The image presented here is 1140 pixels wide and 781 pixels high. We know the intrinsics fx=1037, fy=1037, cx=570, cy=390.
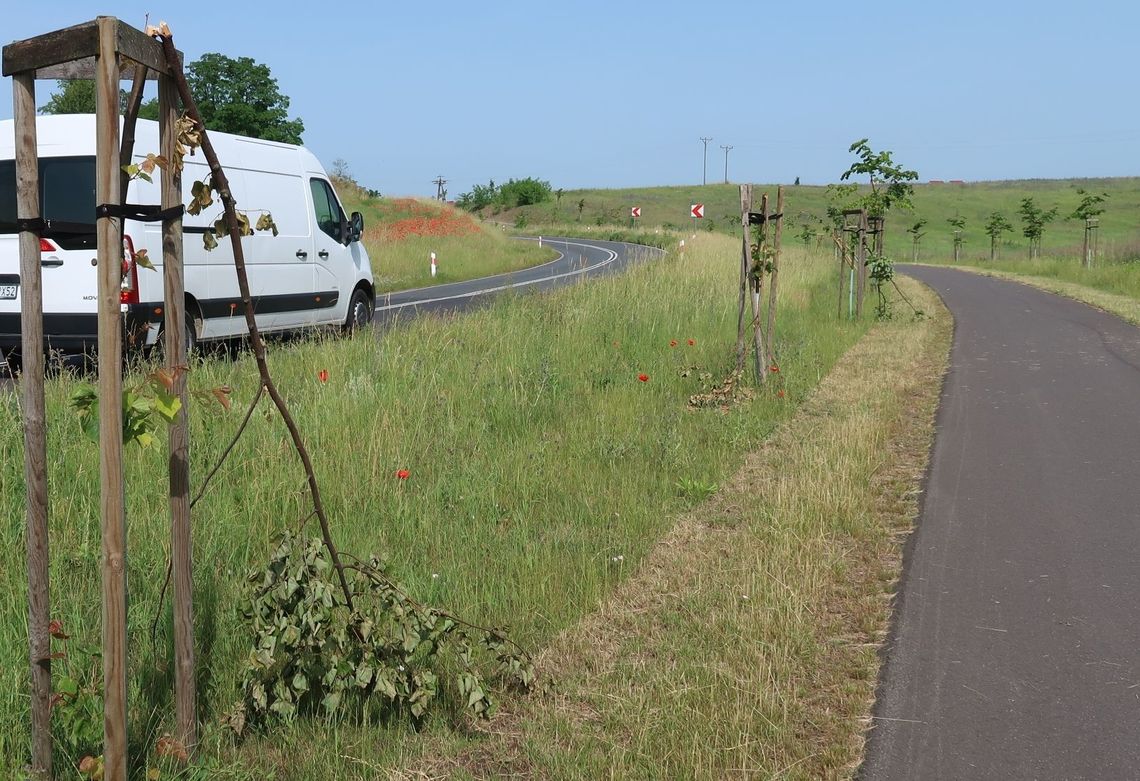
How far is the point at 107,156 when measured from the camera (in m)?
2.52

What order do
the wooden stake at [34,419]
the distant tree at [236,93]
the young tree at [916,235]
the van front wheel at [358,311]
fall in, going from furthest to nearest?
the distant tree at [236,93] < the young tree at [916,235] < the van front wheel at [358,311] < the wooden stake at [34,419]

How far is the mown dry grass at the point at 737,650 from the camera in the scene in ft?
10.9

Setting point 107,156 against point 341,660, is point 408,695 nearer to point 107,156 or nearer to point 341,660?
point 341,660

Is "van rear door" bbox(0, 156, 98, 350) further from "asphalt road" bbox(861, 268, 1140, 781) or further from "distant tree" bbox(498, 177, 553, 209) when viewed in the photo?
"distant tree" bbox(498, 177, 553, 209)

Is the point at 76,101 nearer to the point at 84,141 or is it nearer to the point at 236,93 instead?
the point at 236,93

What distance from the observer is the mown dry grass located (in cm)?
Answer: 333

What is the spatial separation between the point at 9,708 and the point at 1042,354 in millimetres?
13693

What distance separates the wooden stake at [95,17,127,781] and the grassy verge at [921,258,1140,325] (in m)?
19.3

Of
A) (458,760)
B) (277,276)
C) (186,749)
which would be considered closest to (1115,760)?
(458,760)

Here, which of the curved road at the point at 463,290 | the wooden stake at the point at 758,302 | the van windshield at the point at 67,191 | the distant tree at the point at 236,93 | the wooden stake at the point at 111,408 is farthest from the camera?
the distant tree at the point at 236,93

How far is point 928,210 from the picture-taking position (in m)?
124

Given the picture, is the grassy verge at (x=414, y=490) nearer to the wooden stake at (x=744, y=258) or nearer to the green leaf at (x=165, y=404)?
the green leaf at (x=165, y=404)

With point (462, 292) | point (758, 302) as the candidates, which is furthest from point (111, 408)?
point (462, 292)

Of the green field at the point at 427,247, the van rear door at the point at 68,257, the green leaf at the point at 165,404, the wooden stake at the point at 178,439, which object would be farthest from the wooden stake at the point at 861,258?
the green leaf at the point at 165,404
